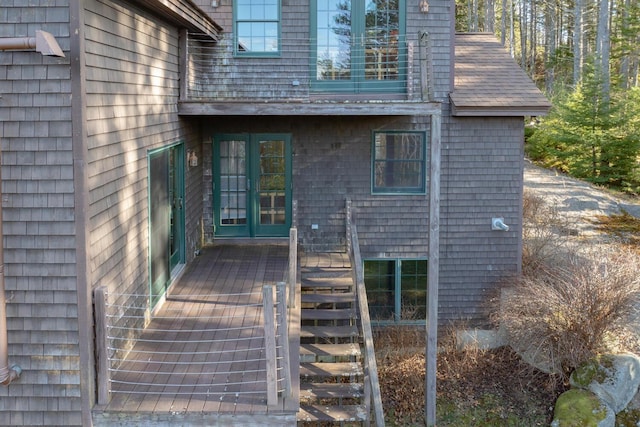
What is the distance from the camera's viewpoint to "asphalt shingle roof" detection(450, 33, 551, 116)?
36.3ft

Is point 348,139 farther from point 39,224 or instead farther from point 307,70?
point 39,224

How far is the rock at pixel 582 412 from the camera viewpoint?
9.11m

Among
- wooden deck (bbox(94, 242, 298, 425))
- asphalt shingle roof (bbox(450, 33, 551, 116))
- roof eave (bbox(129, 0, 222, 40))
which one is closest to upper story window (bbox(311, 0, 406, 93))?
asphalt shingle roof (bbox(450, 33, 551, 116))

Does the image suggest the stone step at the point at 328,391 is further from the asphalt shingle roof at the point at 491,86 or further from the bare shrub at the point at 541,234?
the asphalt shingle roof at the point at 491,86

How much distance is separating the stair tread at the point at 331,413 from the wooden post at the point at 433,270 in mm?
1570

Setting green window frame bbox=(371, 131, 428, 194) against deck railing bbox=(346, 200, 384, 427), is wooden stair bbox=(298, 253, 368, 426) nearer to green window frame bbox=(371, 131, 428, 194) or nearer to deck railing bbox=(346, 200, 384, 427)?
deck railing bbox=(346, 200, 384, 427)

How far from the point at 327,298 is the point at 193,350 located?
336cm

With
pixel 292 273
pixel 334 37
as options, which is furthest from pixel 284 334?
pixel 334 37

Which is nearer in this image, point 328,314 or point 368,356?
point 368,356

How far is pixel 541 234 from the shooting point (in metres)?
14.3

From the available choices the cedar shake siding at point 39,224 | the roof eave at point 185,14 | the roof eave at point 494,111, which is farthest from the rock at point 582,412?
the roof eave at point 185,14

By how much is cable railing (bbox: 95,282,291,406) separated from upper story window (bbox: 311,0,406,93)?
16.4ft

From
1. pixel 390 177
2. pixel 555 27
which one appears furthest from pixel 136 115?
pixel 555 27

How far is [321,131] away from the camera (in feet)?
37.8
